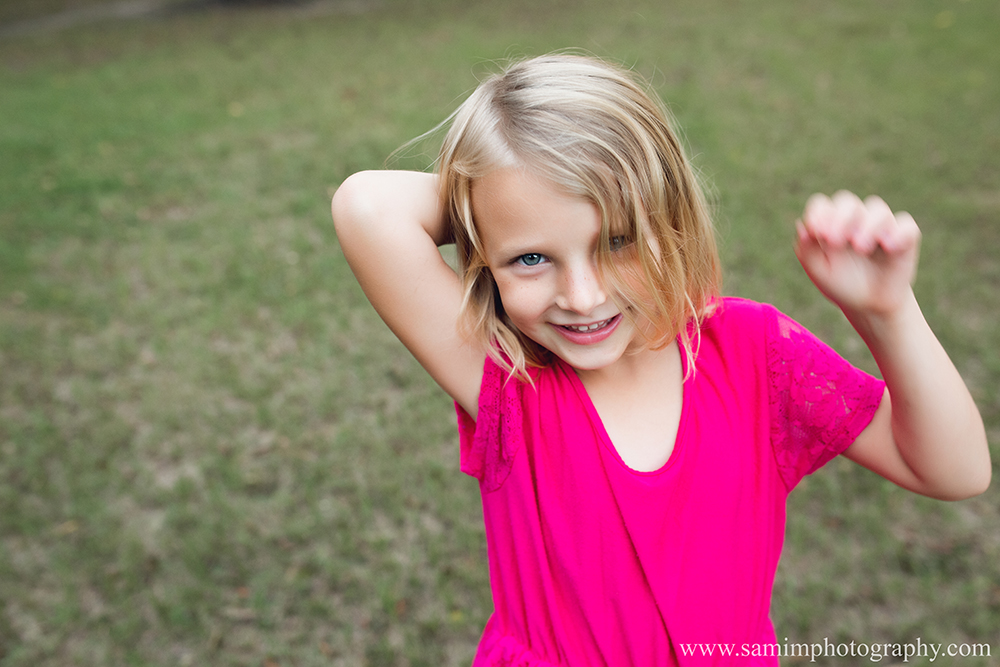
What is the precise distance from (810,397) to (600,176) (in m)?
0.54

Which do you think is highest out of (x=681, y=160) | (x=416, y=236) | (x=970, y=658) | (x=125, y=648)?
(x=681, y=160)

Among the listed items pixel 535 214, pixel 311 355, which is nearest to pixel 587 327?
pixel 535 214

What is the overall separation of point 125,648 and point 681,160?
2.55m

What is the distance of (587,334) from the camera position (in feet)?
4.05

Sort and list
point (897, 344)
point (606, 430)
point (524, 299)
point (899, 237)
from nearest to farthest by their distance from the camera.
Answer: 1. point (899, 237)
2. point (897, 344)
3. point (524, 299)
4. point (606, 430)

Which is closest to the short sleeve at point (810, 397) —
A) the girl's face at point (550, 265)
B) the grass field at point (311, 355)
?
the girl's face at point (550, 265)

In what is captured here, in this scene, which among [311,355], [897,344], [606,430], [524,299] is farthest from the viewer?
[311,355]

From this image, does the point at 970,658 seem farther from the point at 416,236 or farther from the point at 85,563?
the point at 85,563

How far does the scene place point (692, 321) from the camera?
138cm

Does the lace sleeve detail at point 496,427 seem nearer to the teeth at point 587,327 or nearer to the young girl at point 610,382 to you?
the young girl at point 610,382

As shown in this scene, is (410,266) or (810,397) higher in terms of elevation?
(410,266)

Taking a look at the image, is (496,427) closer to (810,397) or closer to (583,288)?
(583,288)

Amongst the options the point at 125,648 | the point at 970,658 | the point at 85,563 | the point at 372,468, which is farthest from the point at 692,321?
the point at 85,563

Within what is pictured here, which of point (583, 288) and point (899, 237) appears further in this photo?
point (583, 288)
